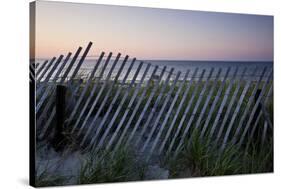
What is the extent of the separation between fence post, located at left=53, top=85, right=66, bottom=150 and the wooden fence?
0.12 feet

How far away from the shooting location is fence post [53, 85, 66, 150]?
613cm

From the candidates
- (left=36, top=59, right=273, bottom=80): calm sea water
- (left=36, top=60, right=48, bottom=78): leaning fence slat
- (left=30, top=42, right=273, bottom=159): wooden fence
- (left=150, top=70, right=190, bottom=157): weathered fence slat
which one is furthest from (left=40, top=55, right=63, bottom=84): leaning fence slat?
(left=150, top=70, right=190, bottom=157): weathered fence slat

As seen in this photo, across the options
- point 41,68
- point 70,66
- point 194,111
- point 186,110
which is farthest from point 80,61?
point 194,111

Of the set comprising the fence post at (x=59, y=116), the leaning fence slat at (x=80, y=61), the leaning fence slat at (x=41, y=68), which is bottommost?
the fence post at (x=59, y=116)

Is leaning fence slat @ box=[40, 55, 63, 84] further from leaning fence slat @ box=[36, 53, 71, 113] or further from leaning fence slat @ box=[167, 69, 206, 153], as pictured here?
leaning fence slat @ box=[167, 69, 206, 153]

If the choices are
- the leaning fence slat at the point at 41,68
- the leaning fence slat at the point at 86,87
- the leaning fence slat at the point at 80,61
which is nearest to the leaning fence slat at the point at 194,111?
the leaning fence slat at the point at 86,87

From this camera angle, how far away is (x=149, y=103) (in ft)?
22.1

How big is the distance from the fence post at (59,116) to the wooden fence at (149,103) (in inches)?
1.5

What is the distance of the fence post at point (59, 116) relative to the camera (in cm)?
613

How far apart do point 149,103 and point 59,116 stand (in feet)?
3.96

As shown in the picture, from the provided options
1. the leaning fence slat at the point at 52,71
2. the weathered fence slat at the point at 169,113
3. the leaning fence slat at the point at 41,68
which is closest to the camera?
the leaning fence slat at the point at 41,68

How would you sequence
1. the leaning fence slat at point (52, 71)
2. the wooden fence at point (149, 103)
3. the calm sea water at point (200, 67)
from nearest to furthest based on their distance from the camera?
the leaning fence slat at point (52, 71) → the wooden fence at point (149, 103) → the calm sea water at point (200, 67)

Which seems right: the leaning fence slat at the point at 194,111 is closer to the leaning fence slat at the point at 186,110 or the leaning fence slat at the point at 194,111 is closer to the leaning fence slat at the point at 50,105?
the leaning fence slat at the point at 186,110
